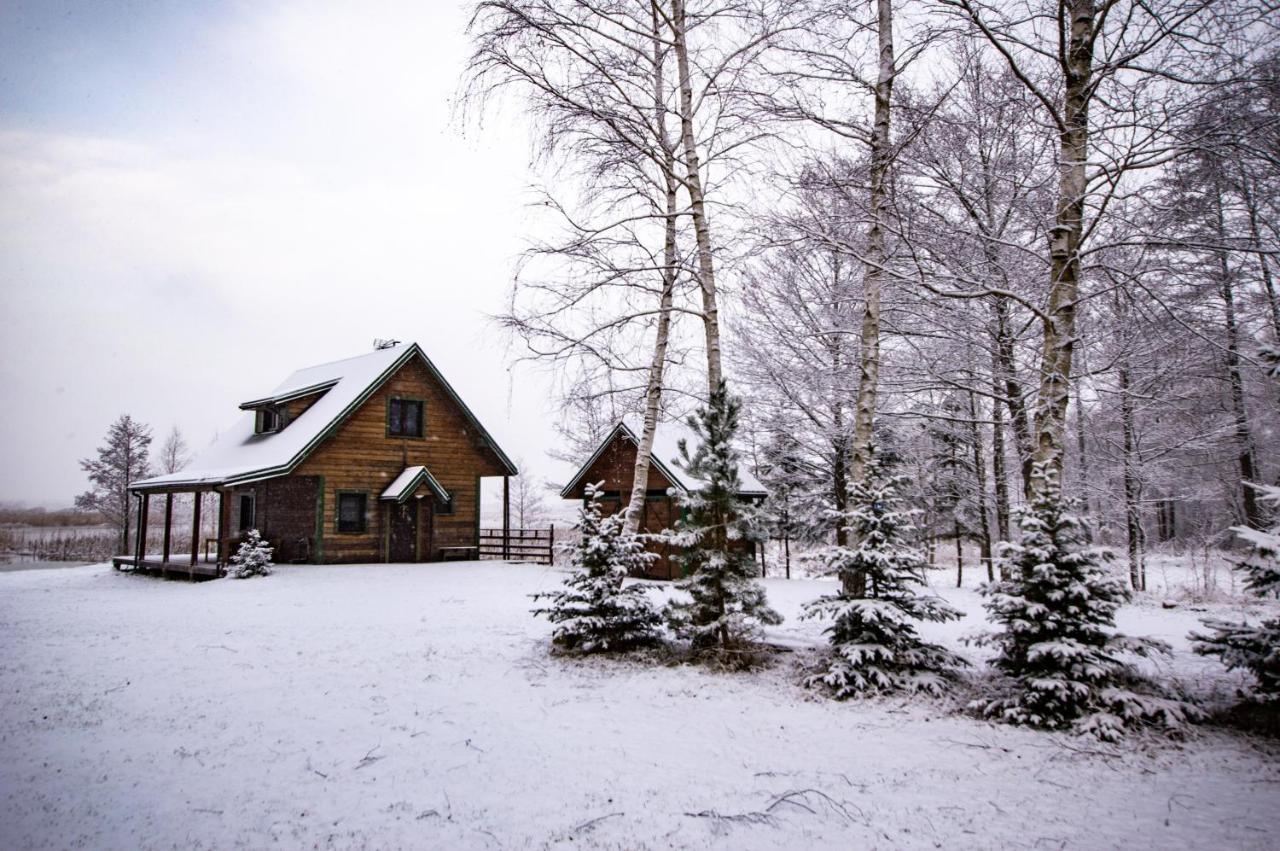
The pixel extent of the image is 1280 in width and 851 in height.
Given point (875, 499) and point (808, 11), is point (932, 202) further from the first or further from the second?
point (875, 499)

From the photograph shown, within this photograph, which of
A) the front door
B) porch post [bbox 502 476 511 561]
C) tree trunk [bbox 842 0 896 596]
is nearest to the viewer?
tree trunk [bbox 842 0 896 596]

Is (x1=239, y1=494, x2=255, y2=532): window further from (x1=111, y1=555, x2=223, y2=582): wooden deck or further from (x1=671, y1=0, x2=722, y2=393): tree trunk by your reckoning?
(x1=671, y1=0, x2=722, y2=393): tree trunk

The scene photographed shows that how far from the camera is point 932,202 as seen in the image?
10102 millimetres

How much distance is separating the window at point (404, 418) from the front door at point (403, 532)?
7.56 ft

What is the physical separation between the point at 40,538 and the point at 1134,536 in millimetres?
54470

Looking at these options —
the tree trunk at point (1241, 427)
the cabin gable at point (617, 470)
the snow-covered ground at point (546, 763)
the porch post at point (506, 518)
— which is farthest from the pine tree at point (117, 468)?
the tree trunk at point (1241, 427)

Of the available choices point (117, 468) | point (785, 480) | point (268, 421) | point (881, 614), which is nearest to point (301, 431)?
point (268, 421)

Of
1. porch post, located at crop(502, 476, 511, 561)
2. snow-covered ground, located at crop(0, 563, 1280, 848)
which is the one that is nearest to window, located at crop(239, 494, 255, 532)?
porch post, located at crop(502, 476, 511, 561)

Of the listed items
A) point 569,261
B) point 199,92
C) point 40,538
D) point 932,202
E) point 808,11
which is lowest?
point 40,538

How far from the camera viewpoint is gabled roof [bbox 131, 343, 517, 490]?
64.5 ft

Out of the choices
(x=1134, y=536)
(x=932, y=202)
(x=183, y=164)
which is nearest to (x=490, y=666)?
(x=183, y=164)

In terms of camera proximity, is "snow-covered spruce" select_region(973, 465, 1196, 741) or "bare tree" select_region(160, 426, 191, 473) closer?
"snow-covered spruce" select_region(973, 465, 1196, 741)

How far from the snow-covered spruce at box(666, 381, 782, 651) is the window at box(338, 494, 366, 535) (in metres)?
15.7

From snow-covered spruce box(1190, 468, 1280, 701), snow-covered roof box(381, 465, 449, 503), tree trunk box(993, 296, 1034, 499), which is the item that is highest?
tree trunk box(993, 296, 1034, 499)
